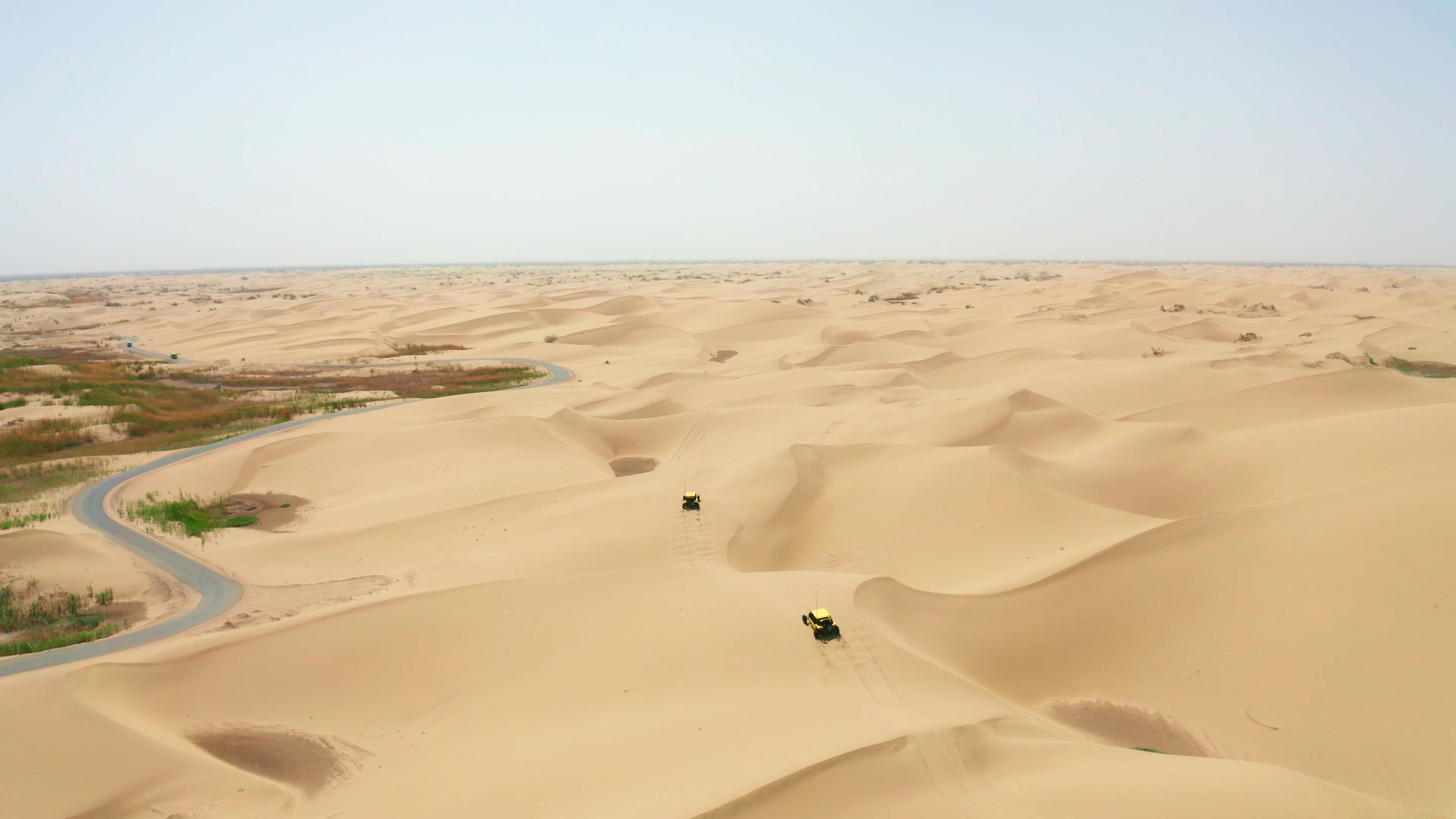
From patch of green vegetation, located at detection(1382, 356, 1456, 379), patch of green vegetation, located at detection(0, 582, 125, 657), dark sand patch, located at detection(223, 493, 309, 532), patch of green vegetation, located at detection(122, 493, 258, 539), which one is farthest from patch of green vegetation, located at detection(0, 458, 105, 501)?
patch of green vegetation, located at detection(1382, 356, 1456, 379)

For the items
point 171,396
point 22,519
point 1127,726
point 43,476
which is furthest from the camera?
point 171,396

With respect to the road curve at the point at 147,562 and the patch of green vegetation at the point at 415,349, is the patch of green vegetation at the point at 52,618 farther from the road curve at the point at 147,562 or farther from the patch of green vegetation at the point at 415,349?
the patch of green vegetation at the point at 415,349

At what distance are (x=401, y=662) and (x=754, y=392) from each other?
27233 millimetres

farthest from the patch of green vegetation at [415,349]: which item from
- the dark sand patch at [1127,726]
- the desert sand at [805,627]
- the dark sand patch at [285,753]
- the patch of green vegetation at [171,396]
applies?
the dark sand patch at [1127,726]

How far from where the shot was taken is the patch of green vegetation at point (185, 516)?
19781mm

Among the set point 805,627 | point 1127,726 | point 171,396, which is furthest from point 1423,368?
point 171,396

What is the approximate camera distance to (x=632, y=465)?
2802 centimetres

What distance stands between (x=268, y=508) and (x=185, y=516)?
216cm

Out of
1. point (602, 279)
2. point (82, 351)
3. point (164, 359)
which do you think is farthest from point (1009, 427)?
point (602, 279)

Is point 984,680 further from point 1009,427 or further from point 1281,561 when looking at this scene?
point 1009,427

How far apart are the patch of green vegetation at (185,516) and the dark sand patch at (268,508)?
8.5 inches

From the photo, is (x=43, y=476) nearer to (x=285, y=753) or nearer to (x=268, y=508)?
(x=268, y=508)

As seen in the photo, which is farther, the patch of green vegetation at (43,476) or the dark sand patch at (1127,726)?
the patch of green vegetation at (43,476)

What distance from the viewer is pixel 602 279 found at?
164m
